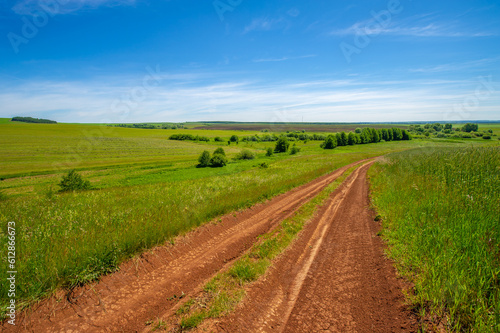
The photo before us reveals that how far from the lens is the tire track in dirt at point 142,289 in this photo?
4.43 meters

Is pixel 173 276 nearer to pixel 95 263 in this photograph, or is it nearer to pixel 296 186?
pixel 95 263

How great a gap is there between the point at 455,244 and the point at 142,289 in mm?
8067

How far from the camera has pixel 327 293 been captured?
5262 millimetres

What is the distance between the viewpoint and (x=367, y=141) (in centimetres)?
11169

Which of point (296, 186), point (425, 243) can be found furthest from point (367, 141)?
point (425, 243)

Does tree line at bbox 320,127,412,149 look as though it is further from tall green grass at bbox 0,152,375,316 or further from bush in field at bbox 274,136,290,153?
tall green grass at bbox 0,152,375,316

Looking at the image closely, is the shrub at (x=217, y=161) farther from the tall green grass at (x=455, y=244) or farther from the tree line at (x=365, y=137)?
the tree line at (x=365, y=137)

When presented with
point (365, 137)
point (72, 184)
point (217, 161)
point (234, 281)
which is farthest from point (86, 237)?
point (365, 137)

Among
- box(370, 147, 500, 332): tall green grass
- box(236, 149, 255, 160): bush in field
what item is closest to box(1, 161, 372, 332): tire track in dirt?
box(370, 147, 500, 332): tall green grass

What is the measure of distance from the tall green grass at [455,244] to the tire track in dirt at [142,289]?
5094 millimetres

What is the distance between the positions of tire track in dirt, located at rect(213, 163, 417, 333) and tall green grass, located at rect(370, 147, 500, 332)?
0.53 m

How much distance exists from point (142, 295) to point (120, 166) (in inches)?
1794

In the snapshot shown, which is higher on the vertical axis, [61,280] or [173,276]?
[61,280]

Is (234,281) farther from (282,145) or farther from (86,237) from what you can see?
(282,145)
